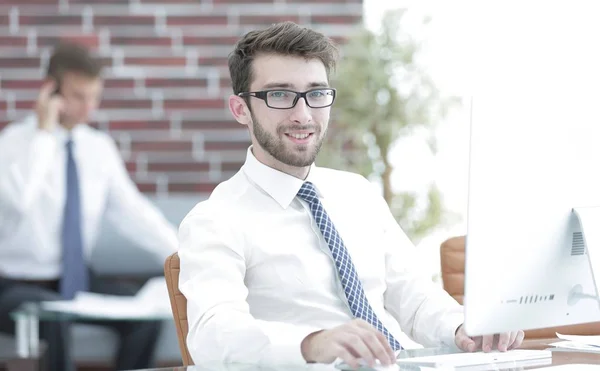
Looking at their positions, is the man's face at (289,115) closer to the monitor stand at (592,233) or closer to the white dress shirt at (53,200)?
the monitor stand at (592,233)

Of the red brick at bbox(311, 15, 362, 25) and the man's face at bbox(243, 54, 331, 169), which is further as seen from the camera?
the red brick at bbox(311, 15, 362, 25)

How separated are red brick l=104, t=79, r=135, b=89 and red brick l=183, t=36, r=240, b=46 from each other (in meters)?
0.36

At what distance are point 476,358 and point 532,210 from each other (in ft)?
1.00

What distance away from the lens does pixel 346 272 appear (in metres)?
1.95

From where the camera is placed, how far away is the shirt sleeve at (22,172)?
4324 millimetres

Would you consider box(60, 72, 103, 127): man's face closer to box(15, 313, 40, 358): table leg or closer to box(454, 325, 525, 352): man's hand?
box(15, 313, 40, 358): table leg

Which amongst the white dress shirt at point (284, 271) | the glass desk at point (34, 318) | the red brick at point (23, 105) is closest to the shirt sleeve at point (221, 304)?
the white dress shirt at point (284, 271)

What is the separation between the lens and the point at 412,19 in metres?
4.55

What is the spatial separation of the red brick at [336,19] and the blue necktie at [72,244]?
1.48 metres

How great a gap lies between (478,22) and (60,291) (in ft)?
8.36

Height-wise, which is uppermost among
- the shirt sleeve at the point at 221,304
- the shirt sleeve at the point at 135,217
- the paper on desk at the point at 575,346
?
the shirt sleeve at the point at 221,304

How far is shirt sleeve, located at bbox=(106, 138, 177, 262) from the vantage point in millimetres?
4387

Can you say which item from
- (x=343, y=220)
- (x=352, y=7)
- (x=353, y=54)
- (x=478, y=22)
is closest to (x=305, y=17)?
(x=352, y=7)

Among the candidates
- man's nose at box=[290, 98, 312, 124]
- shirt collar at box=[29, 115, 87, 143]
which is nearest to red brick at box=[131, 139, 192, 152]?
shirt collar at box=[29, 115, 87, 143]
